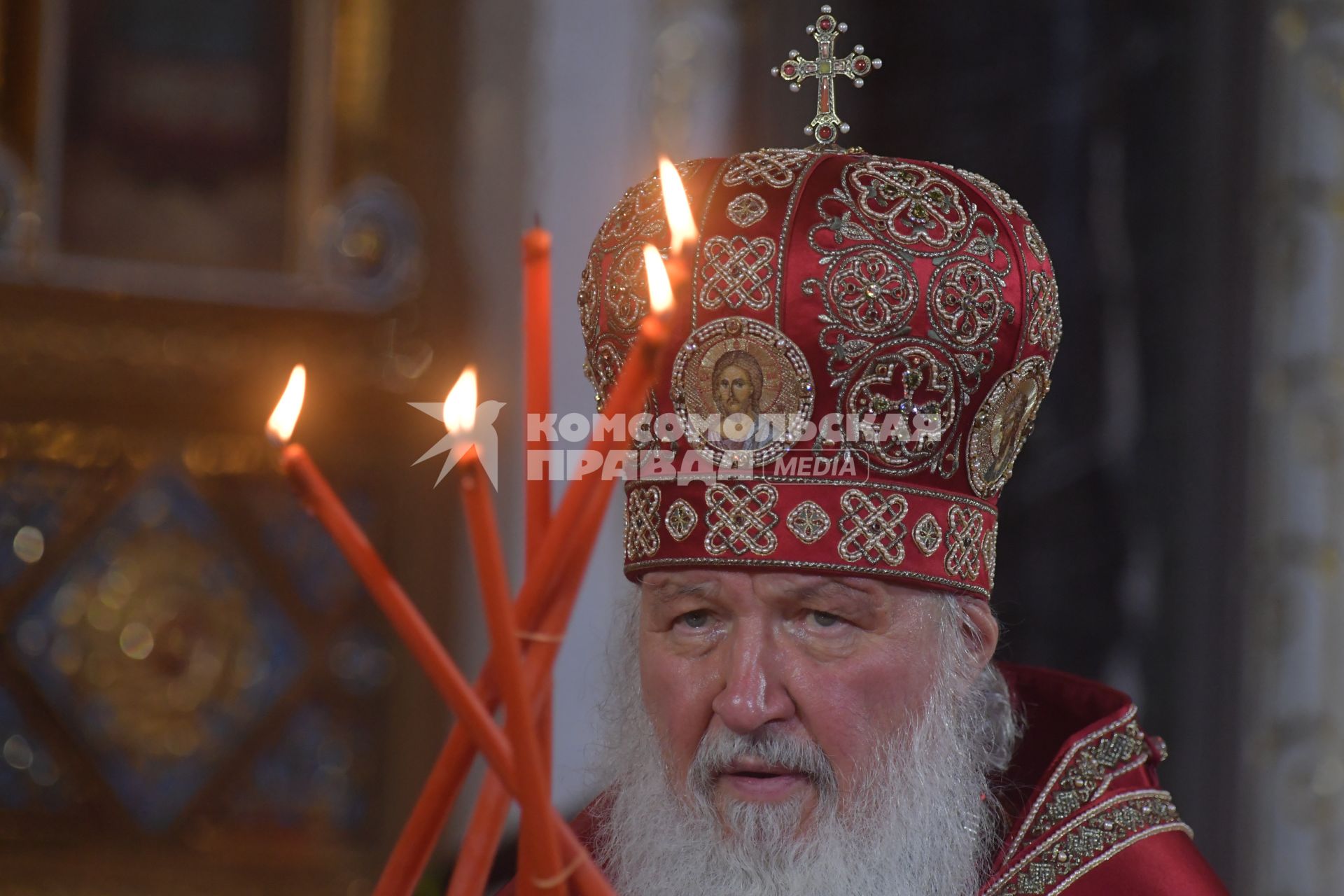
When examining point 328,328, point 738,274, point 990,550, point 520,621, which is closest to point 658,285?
point 520,621

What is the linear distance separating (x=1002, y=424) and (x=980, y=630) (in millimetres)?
247

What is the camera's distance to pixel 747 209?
1832 mm

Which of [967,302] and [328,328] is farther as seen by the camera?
[328,328]

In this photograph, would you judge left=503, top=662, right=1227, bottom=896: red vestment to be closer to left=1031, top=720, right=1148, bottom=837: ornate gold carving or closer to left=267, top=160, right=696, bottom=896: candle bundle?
left=1031, top=720, right=1148, bottom=837: ornate gold carving

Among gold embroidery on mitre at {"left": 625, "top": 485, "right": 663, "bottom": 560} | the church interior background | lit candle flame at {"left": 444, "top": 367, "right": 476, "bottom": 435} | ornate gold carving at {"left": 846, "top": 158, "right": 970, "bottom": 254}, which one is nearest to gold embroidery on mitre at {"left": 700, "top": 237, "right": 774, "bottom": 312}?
ornate gold carving at {"left": 846, "top": 158, "right": 970, "bottom": 254}

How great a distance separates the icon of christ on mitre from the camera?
1.78m

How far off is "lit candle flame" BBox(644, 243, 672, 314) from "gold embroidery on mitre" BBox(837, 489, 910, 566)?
2.48ft

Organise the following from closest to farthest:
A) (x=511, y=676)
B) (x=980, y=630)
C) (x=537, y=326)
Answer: (x=511, y=676) < (x=537, y=326) < (x=980, y=630)

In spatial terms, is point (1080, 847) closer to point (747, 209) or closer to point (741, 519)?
point (741, 519)

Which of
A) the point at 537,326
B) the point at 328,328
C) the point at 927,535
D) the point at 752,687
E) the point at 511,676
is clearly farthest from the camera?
the point at 328,328

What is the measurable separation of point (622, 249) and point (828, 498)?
37 centimetres

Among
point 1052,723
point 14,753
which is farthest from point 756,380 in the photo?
point 14,753

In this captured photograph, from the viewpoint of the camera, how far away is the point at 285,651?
11.7 feet

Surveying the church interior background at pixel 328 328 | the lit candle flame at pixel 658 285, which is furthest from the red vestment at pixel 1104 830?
the church interior background at pixel 328 328
